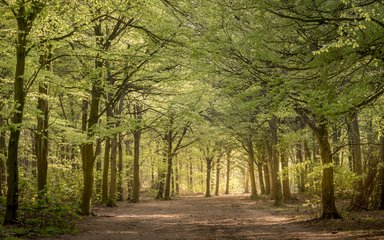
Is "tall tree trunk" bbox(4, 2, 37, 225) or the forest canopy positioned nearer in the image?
the forest canopy

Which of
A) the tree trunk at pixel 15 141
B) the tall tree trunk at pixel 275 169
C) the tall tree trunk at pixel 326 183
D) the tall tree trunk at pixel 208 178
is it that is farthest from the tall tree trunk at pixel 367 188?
the tall tree trunk at pixel 208 178

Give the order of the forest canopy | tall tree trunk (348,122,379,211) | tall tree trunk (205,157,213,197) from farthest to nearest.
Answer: tall tree trunk (205,157,213,197)
tall tree trunk (348,122,379,211)
the forest canopy

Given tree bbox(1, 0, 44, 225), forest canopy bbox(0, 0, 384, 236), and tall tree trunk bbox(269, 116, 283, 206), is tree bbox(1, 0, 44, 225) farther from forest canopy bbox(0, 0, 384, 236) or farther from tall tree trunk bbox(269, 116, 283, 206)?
tall tree trunk bbox(269, 116, 283, 206)

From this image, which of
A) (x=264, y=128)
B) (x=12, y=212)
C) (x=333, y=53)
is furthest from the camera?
(x=264, y=128)

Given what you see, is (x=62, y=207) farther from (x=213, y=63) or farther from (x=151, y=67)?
(x=151, y=67)

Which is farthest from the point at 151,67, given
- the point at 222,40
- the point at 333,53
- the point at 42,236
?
the point at 333,53

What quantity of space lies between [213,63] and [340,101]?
6.39m

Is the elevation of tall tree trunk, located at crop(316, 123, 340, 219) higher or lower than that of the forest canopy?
lower

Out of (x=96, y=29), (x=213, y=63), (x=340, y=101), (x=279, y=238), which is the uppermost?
(x=96, y=29)

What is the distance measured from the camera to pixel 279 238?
425 inches

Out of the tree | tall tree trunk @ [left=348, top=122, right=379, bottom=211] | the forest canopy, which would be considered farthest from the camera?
tall tree trunk @ [left=348, top=122, right=379, bottom=211]

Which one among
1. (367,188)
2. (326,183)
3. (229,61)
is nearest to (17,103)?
(229,61)

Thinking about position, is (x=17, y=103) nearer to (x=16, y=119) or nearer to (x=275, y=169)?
(x=16, y=119)

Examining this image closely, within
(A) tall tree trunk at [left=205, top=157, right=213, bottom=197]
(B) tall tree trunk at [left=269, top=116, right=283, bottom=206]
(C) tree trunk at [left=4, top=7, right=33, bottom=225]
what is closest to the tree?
(C) tree trunk at [left=4, top=7, right=33, bottom=225]
